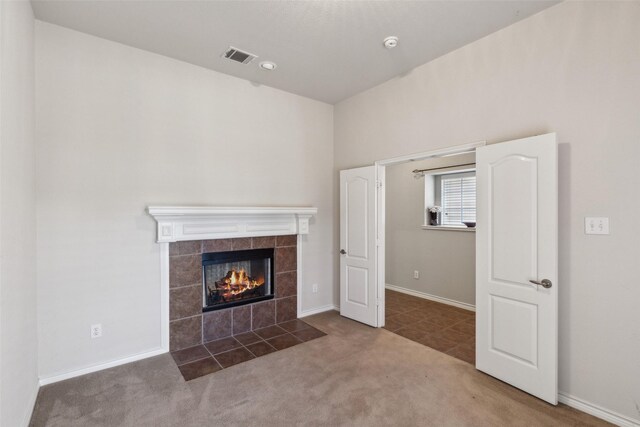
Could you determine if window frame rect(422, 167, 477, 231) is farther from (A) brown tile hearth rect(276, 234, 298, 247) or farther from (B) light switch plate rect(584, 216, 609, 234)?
(B) light switch plate rect(584, 216, 609, 234)

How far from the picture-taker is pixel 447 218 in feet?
16.6

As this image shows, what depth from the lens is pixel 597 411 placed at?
2.17 meters

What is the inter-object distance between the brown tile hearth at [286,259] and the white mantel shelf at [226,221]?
0.23 meters

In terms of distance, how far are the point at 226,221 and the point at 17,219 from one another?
69.5 inches

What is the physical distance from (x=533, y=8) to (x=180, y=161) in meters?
3.41

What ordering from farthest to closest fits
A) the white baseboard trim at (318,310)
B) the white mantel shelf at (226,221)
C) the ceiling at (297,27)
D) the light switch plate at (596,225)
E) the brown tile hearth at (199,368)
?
the white baseboard trim at (318,310) < the white mantel shelf at (226,221) < the brown tile hearth at (199,368) < the ceiling at (297,27) < the light switch plate at (596,225)

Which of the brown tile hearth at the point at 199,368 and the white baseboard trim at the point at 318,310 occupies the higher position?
the white baseboard trim at the point at 318,310

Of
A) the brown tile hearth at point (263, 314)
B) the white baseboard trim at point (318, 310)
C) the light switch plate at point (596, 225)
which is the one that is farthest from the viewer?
the white baseboard trim at point (318, 310)

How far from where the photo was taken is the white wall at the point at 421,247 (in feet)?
14.9

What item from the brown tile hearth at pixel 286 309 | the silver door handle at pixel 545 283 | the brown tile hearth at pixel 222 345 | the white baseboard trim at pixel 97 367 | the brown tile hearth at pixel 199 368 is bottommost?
the brown tile hearth at pixel 222 345

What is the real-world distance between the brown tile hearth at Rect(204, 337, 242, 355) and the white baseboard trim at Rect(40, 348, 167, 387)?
0.44 m

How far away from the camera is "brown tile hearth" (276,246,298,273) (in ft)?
13.0

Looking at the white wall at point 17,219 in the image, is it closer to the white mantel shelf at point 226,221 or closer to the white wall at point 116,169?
the white wall at point 116,169

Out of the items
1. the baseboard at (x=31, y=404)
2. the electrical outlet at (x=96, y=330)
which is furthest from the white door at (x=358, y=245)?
the baseboard at (x=31, y=404)
